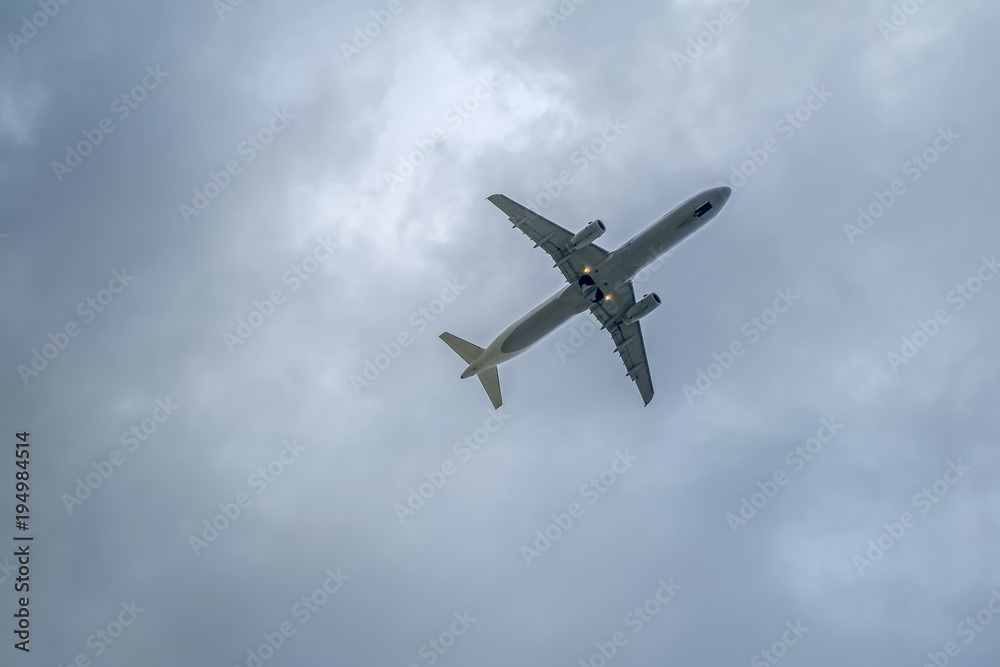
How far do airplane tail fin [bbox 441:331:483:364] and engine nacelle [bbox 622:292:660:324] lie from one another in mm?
18123

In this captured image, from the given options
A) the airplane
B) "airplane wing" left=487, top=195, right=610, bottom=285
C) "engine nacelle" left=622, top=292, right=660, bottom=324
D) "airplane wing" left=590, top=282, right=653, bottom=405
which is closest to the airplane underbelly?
the airplane

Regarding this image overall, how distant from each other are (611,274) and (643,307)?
22.2ft

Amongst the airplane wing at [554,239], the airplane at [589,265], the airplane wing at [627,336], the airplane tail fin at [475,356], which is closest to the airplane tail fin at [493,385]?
the airplane tail fin at [475,356]

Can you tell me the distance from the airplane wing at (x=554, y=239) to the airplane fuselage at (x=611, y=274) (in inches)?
49.0

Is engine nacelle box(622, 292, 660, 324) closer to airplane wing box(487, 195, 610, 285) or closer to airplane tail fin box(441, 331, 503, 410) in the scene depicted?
airplane wing box(487, 195, 610, 285)

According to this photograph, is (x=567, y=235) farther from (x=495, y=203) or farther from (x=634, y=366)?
(x=634, y=366)

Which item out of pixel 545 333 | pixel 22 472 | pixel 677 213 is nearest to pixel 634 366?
pixel 545 333

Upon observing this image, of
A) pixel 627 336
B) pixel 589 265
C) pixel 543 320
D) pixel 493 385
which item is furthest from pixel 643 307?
pixel 493 385

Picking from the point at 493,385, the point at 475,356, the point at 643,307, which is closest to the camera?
the point at 643,307

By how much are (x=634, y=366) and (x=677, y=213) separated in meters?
22.2

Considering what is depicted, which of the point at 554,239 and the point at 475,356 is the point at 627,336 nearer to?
the point at 554,239

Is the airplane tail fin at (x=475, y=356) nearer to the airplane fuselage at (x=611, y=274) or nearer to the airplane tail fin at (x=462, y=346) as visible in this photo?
the airplane tail fin at (x=462, y=346)

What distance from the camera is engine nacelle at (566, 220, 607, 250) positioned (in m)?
89.4

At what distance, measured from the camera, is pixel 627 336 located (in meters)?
102
